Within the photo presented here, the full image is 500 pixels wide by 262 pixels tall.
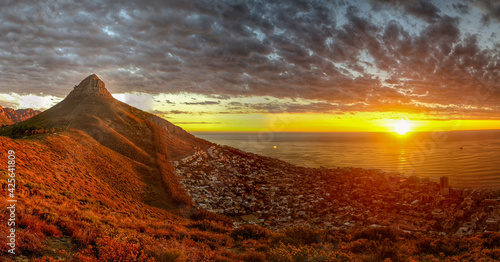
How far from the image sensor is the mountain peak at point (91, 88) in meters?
36.7

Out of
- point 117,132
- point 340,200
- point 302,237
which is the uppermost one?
point 117,132

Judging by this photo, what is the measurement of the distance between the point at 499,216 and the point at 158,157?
29879 millimetres

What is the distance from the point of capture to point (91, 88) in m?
37.3

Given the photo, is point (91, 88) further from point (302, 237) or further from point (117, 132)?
point (302, 237)

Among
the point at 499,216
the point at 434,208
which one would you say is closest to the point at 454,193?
the point at 434,208

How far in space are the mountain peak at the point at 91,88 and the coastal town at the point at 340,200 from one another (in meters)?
18.8

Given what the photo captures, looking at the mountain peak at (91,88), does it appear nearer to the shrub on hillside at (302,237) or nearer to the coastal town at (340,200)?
the coastal town at (340,200)

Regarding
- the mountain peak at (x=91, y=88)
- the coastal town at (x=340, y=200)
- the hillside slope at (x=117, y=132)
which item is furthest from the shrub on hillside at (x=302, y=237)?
the mountain peak at (x=91, y=88)

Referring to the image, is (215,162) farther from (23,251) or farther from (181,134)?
(23,251)

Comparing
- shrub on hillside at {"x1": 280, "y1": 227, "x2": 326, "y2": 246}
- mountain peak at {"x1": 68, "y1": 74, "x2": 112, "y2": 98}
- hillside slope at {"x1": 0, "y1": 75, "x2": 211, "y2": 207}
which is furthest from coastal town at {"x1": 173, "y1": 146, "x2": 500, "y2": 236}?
mountain peak at {"x1": 68, "y1": 74, "x2": 112, "y2": 98}

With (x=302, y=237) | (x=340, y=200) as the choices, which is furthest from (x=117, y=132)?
(x=340, y=200)

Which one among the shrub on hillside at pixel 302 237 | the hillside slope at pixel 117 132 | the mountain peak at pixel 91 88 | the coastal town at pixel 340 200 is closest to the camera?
the shrub on hillside at pixel 302 237

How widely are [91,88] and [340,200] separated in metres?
38.7

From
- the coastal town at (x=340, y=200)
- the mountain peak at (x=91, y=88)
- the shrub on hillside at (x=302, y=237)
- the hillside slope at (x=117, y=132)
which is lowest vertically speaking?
the coastal town at (x=340, y=200)
